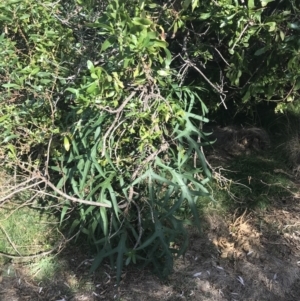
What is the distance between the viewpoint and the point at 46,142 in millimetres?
3684

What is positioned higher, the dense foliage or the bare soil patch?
the dense foliage

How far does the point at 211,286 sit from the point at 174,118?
1196 mm

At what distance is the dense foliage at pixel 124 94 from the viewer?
2.83m

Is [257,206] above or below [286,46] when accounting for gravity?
below

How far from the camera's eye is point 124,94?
2.98 meters

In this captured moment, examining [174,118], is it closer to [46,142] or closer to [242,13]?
[242,13]

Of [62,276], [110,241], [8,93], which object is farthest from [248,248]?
[8,93]

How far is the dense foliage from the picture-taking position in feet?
9.30

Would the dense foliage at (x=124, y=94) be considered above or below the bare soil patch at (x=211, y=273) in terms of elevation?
above

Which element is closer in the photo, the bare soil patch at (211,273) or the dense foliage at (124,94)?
the dense foliage at (124,94)

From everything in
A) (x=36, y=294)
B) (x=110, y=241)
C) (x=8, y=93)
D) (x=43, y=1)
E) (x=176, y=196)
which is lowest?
(x=36, y=294)

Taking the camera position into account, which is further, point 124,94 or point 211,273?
point 211,273

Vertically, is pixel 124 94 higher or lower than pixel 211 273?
higher

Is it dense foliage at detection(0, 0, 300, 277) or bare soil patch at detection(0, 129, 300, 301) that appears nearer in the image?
dense foliage at detection(0, 0, 300, 277)
